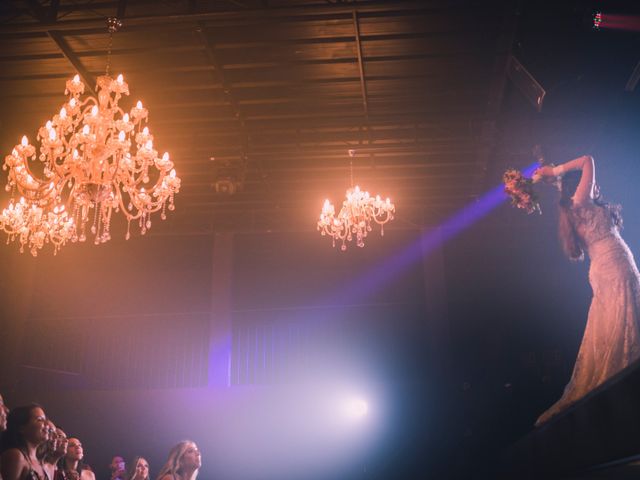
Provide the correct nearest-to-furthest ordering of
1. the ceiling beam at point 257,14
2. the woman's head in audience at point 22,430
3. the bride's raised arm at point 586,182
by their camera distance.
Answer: the woman's head in audience at point 22,430
the bride's raised arm at point 586,182
the ceiling beam at point 257,14

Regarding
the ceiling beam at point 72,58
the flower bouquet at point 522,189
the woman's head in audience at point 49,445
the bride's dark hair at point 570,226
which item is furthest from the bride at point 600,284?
the ceiling beam at point 72,58

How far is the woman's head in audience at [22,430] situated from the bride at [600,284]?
3.47 meters

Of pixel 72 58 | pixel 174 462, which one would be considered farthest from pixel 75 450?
pixel 72 58

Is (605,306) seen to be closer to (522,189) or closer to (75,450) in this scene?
(522,189)

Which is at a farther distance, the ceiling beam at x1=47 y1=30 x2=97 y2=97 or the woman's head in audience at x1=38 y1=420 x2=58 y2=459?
the ceiling beam at x1=47 y1=30 x2=97 y2=97

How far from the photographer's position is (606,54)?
16.2 feet

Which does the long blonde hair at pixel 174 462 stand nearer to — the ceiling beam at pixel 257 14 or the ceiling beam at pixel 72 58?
the ceiling beam at pixel 257 14

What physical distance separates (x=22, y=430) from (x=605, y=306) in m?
3.95

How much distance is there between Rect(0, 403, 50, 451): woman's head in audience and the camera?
10.8ft

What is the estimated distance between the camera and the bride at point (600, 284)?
3566 mm

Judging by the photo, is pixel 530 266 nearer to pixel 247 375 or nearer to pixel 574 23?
pixel 247 375

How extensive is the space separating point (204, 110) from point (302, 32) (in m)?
2.21

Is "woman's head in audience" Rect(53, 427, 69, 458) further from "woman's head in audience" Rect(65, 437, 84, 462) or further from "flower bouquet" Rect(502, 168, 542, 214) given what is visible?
"flower bouquet" Rect(502, 168, 542, 214)

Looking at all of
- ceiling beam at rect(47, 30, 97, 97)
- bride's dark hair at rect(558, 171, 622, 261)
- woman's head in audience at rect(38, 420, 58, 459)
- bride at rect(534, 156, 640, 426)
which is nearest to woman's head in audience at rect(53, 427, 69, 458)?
woman's head in audience at rect(38, 420, 58, 459)
